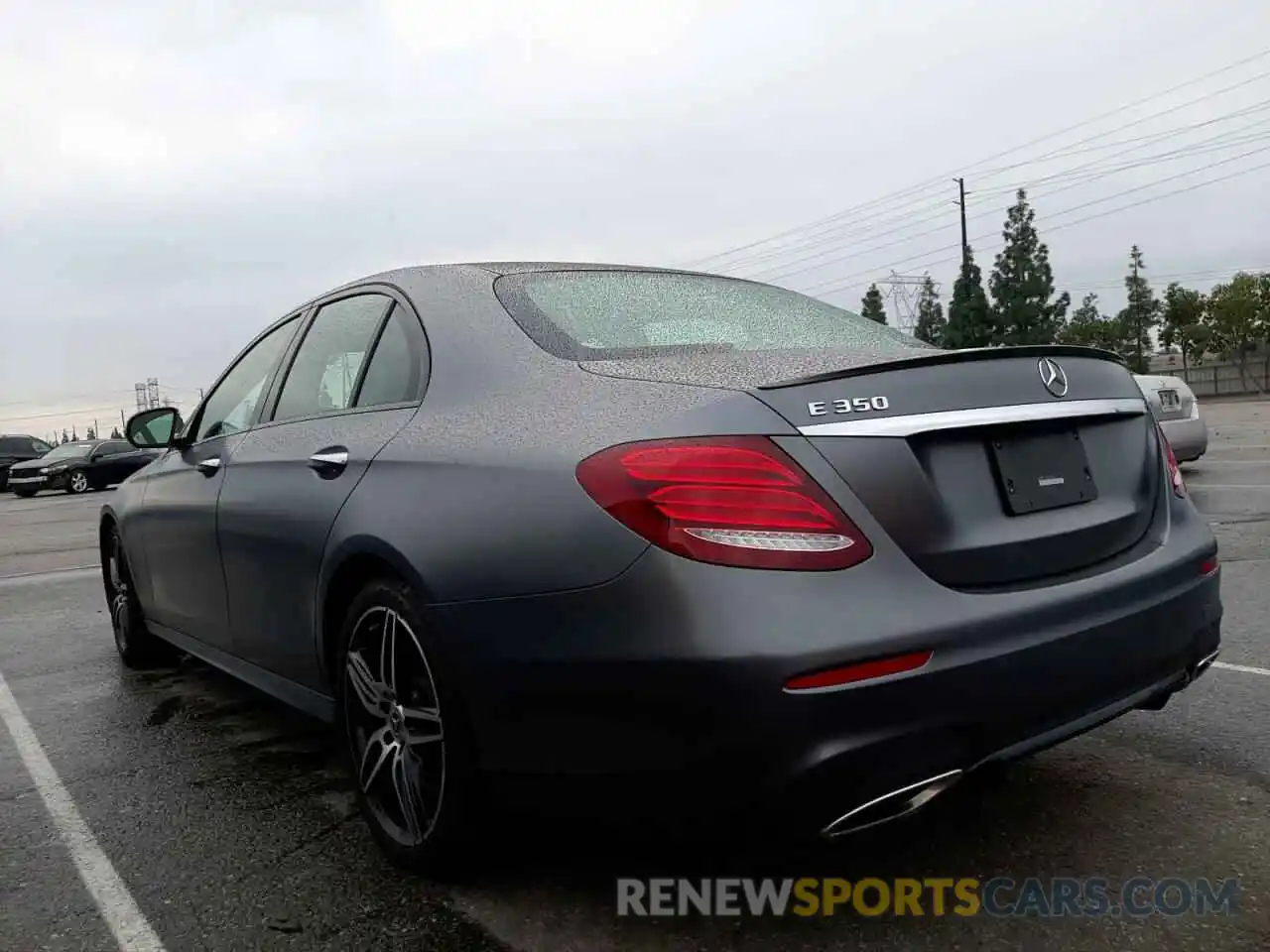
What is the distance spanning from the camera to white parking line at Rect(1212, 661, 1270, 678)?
3.98 metres

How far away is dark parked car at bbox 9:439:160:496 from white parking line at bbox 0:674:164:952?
1020 inches

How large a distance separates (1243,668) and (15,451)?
3669cm

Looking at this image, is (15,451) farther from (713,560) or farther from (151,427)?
(713,560)

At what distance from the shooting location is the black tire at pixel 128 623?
507 centimetres

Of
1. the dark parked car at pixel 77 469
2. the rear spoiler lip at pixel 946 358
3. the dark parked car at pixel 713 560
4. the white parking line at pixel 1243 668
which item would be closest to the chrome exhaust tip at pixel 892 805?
the dark parked car at pixel 713 560

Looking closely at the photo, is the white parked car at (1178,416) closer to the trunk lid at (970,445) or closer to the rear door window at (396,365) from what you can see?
the trunk lid at (970,445)

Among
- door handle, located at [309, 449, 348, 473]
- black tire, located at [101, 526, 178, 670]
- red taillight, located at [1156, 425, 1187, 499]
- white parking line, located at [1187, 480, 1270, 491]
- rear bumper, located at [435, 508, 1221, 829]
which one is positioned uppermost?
door handle, located at [309, 449, 348, 473]

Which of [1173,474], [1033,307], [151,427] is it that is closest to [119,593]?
[151,427]

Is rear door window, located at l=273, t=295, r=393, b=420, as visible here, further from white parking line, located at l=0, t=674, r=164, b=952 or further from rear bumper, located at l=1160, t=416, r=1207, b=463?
rear bumper, located at l=1160, t=416, r=1207, b=463

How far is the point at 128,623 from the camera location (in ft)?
16.9

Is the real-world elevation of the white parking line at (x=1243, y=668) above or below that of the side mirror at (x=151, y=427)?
below

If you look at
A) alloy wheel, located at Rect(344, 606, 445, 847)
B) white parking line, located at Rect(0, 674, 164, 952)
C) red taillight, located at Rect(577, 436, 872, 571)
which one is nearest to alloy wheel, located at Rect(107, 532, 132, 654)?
white parking line, located at Rect(0, 674, 164, 952)

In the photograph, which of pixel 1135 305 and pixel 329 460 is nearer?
pixel 329 460

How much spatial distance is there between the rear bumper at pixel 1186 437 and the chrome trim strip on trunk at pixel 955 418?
8.87 metres
